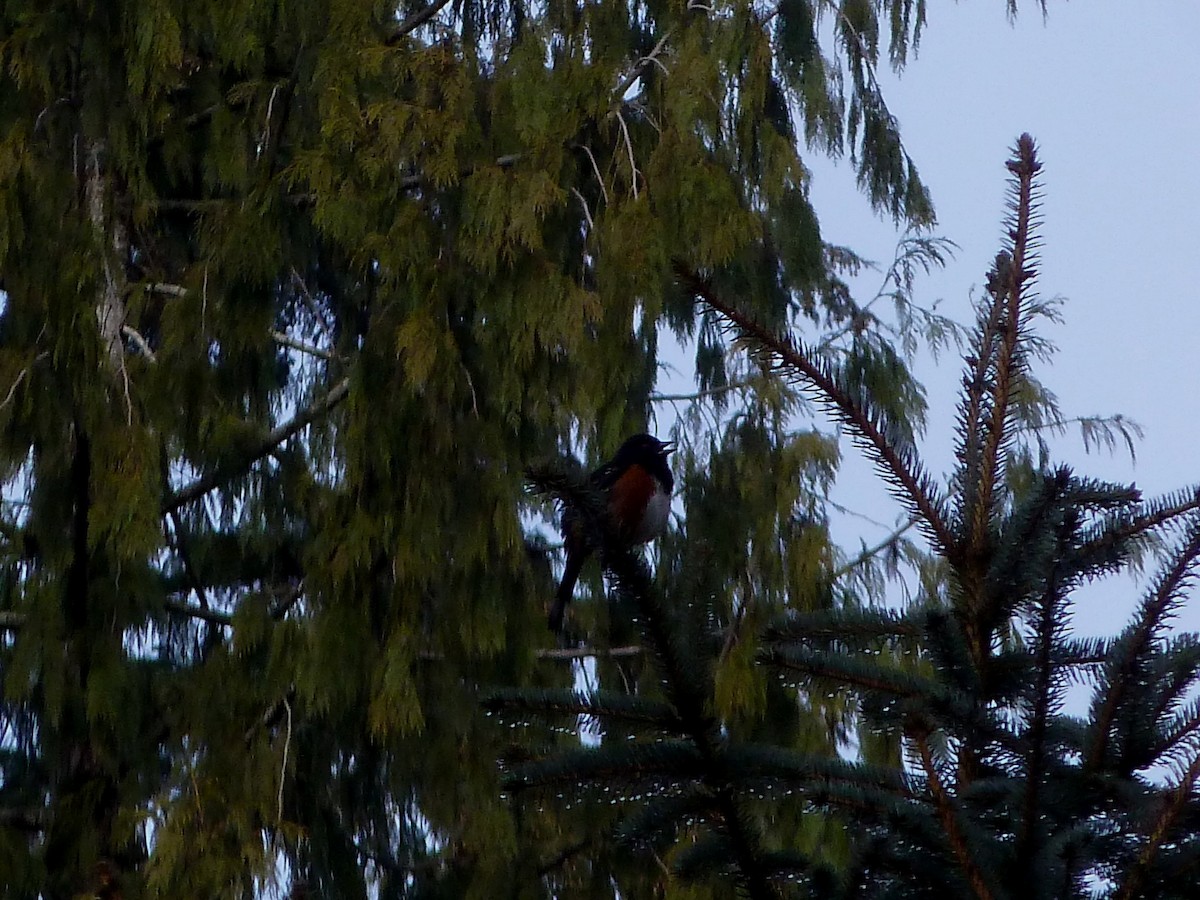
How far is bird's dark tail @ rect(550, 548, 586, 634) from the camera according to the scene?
4809mm

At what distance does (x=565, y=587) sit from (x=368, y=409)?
867 mm

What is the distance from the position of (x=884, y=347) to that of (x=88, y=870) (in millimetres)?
3410

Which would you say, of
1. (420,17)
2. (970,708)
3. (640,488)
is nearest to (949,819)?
(970,708)

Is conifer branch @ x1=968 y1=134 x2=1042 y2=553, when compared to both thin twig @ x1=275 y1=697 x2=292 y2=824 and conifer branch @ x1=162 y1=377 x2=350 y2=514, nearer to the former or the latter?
thin twig @ x1=275 y1=697 x2=292 y2=824

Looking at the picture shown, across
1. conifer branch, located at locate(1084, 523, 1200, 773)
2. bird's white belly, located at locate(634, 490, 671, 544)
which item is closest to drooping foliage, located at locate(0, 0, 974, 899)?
bird's white belly, located at locate(634, 490, 671, 544)

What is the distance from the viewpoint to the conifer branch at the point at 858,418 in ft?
5.98

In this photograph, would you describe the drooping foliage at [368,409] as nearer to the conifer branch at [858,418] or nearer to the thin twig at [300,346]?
the thin twig at [300,346]

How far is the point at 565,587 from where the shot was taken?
4.93 metres

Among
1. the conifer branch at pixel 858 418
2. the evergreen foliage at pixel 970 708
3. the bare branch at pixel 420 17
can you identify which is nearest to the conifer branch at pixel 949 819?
the evergreen foliage at pixel 970 708

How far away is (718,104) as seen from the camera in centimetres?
511

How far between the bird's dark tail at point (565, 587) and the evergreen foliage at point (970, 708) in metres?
2.77

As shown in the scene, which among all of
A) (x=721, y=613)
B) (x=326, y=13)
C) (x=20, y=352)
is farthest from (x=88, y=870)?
(x=326, y=13)

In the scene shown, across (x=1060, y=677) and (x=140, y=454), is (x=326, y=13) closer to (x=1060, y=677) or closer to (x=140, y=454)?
(x=140, y=454)

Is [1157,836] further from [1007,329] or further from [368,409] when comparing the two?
[368,409]
